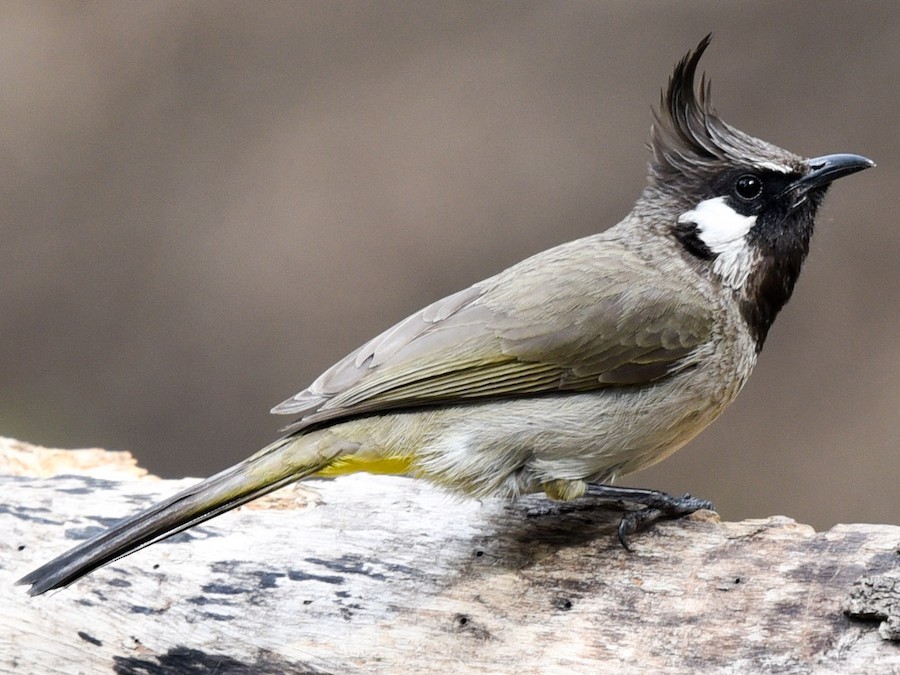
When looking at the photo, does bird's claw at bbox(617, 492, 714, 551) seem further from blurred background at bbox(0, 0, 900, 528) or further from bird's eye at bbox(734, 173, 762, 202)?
blurred background at bbox(0, 0, 900, 528)

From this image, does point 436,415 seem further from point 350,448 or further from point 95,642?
point 95,642

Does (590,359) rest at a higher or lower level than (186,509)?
higher

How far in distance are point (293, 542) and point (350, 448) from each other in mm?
410

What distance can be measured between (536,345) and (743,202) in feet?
3.07

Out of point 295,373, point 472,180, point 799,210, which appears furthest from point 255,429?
point 799,210

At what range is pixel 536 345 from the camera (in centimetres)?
362

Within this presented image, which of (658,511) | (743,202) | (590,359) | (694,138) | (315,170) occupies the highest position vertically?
(315,170)

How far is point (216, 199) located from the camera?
775 cm

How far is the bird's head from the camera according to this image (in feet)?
12.8

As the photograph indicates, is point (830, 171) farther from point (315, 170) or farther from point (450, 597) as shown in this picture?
point (315, 170)

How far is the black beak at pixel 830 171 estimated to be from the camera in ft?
12.7

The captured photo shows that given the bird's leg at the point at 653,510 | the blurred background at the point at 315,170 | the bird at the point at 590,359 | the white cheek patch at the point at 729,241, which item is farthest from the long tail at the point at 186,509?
the blurred background at the point at 315,170

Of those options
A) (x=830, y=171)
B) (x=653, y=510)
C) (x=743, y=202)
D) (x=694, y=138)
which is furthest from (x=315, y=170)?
(x=653, y=510)

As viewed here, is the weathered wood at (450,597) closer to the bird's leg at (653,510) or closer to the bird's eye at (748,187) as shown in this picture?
the bird's leg at (653,510)
